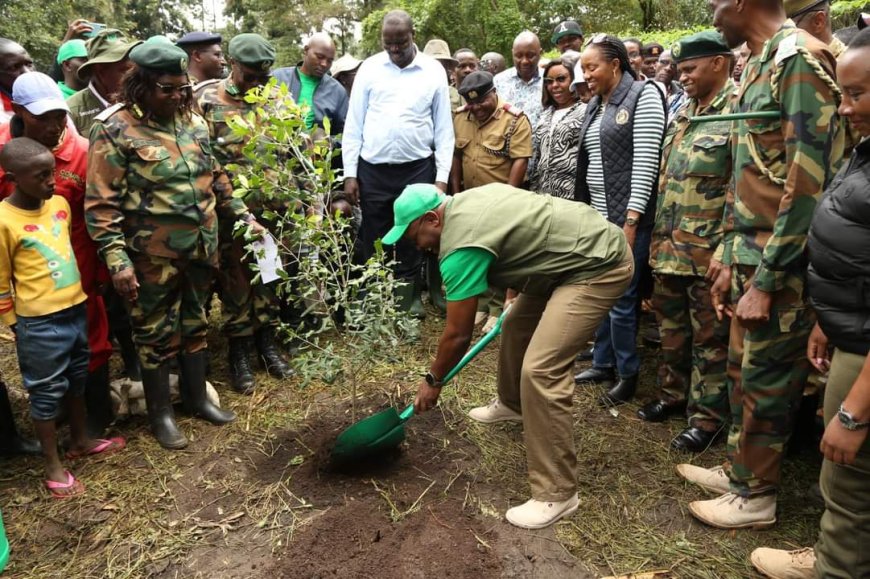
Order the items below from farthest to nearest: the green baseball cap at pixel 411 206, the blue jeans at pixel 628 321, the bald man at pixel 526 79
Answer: the bald man at pixel 526 79 → the blue jeans at pixel 628 321 → the green baseball cap at pixel 411 206

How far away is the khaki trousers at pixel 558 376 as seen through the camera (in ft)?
9.33

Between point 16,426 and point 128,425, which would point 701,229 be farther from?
point 16,426

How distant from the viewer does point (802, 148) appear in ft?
7.43

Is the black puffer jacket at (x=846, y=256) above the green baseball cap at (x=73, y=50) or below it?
below

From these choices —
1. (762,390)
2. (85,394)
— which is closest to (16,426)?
(85,394)

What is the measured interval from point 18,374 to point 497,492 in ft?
13.3

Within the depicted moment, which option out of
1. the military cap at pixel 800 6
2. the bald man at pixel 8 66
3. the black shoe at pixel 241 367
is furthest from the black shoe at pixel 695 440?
the bald man at pixel 8 66

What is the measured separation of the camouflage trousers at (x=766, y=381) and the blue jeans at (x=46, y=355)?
331cm

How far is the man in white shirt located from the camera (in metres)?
4.83

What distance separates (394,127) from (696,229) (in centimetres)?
254

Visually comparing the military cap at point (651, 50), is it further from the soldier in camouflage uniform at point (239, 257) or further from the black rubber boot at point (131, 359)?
the black rubber boot at point (131, 359)

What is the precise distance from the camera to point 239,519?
2.98 m

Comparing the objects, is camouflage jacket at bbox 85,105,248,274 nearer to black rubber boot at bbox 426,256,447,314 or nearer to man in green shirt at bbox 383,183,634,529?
man in green shirt at bbox 383,183,634,529

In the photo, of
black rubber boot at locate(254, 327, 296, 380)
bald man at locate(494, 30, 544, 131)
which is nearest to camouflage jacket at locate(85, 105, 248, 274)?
black rubber boot at locate(254, 327, 296, 380)
